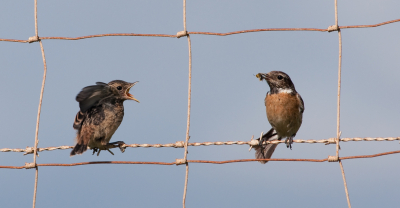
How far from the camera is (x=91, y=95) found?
21.6 feet

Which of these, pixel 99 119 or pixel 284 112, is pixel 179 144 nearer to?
pixel 99 119

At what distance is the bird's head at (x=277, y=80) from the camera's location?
7457mm

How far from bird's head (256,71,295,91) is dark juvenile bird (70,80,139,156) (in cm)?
201

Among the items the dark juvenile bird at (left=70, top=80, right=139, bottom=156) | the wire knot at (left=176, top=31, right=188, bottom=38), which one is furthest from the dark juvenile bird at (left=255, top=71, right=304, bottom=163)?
the wire knot at (left=176, top=31, right=188, bottom=38)

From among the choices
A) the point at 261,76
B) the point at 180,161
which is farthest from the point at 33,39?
the point at 261,76

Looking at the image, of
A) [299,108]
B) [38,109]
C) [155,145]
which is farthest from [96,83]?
[299,108]

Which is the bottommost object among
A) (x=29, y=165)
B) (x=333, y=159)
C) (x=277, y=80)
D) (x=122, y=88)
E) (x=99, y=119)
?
(x=29, y=165)

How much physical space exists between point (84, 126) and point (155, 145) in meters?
1.89

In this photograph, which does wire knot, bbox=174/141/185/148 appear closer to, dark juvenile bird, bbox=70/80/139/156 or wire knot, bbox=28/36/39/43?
dark juvenile bird, bbox=70/80/139/156

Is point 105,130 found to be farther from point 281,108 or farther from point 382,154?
point 382,154

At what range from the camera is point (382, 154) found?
465cm

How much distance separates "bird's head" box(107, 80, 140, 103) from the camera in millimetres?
7102

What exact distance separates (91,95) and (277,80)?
2662 millimetres

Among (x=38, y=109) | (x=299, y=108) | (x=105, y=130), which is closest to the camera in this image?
(x=38, y=109)
